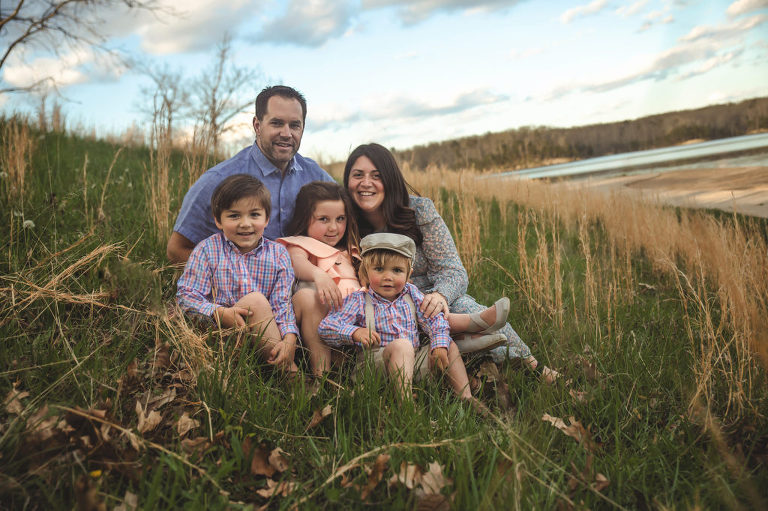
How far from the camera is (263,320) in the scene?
2475 millimetres

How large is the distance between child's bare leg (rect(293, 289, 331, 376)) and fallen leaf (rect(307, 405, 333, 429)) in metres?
0.49

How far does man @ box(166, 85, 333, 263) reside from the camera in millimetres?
3295

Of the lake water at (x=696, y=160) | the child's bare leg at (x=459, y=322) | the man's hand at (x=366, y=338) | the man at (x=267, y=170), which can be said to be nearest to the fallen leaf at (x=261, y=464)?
the man's hand at (x=366, y=338)

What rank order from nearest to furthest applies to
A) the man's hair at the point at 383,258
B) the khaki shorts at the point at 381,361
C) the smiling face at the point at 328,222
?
the khaki shorts at the point at 381,361 → the man's hair at the point at 383,258 → the smiling face at the point at 328,222

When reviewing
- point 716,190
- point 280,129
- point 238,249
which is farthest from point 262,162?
point 716,190

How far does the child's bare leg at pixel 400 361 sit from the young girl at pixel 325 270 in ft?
1.21

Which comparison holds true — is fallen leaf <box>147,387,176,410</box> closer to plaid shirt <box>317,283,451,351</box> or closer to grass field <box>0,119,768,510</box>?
grass field <box>0,119,768,510</box>

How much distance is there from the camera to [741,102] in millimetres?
41031

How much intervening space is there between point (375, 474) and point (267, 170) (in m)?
2.63

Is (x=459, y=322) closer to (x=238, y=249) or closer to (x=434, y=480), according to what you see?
(x=434, y=480)

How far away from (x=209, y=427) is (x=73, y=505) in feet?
1.65

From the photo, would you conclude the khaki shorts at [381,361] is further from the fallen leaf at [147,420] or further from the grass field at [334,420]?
the fallen leaf at [147,420]

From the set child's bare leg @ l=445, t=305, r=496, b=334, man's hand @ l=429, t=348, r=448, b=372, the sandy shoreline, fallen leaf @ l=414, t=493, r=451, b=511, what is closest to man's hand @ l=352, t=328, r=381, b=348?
man's hand @ l=429, t=348, r=448, b=372

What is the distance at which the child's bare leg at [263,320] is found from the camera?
8.09 ft
